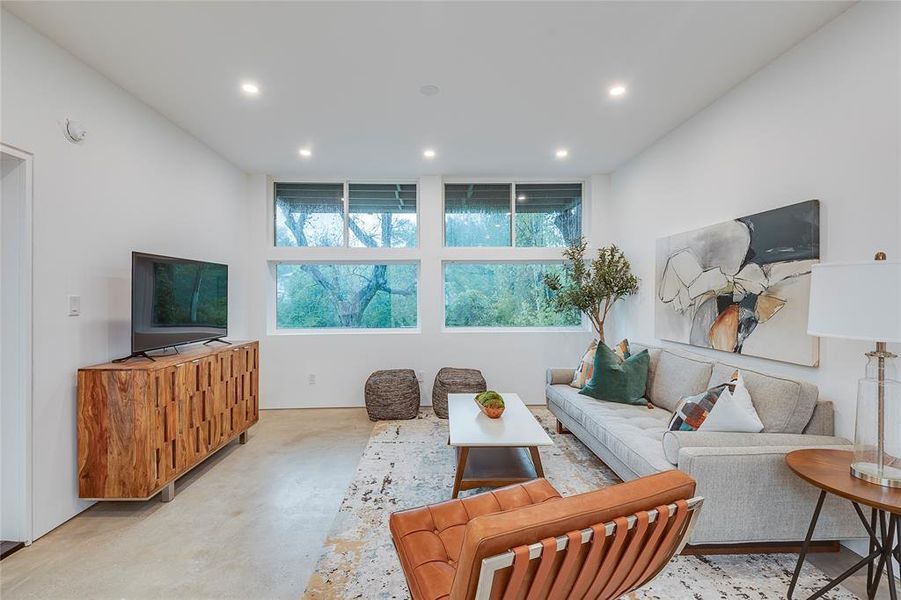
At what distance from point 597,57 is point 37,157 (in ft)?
10.7

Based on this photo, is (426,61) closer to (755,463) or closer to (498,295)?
(755,463)

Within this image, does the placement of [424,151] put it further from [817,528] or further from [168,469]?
[817,528]

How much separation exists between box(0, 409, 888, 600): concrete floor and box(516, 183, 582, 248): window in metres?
3.28

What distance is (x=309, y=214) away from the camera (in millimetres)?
4809

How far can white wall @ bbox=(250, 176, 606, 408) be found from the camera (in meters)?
4.63

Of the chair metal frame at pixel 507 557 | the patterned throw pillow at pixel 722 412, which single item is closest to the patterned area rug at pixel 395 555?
the patterned throw pillow at pixel 722 412

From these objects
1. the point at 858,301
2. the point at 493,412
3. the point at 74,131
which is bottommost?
the point at 493,412

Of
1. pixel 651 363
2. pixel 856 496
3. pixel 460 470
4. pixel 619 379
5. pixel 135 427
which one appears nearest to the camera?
pixel 856 496

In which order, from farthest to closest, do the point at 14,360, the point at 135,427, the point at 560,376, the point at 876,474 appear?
the point at 560,376, the point at 135,427, the point at 14,360, the point at 876,474

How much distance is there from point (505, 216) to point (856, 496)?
3.97 metres

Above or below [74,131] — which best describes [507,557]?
below

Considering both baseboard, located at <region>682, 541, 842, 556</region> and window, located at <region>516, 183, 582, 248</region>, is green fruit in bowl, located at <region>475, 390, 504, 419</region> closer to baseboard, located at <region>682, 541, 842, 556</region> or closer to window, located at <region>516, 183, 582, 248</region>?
baseboard, located at <region>682, 541, 842, 556</region>

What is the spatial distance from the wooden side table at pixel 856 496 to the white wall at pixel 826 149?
1.59 feet

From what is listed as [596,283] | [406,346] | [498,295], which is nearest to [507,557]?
[596,283]
